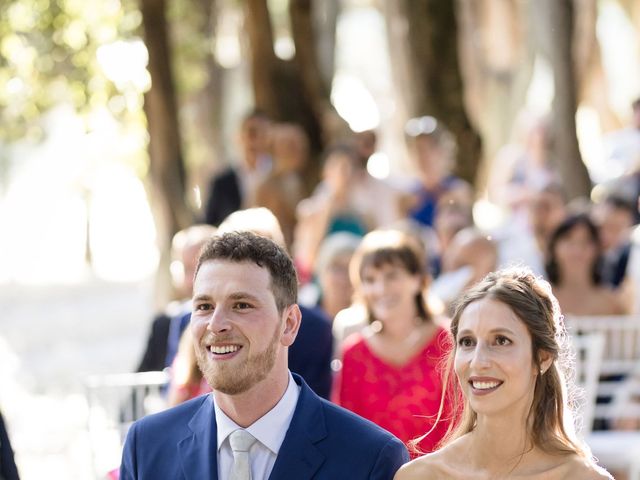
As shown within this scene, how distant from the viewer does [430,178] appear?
433 inches

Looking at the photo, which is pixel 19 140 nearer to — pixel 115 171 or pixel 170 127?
pixel 170 127

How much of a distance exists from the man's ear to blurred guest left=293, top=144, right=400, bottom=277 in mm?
5887

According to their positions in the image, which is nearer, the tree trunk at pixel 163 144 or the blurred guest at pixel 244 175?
the blurred guest at pixel 244 175

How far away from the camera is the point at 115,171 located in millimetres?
29938

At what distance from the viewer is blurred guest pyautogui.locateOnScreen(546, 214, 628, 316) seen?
8617 mm

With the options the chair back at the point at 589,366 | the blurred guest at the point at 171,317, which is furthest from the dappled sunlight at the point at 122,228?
the chair back at the point at 589,366

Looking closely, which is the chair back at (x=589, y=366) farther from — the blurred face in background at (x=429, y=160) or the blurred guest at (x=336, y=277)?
the blurred face in background at (x=429, y=160)

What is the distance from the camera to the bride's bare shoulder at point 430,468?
4.07 metres

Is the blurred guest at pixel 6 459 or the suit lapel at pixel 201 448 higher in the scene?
the suit lapel at pixel 201 448

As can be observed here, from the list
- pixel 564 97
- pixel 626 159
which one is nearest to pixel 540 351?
pixel 626 159

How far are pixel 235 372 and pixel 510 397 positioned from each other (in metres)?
0.74

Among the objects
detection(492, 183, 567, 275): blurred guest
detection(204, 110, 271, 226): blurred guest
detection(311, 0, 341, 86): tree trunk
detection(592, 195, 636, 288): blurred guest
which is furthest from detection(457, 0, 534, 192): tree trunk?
detection(592, 195, 636, 288): blurred guest

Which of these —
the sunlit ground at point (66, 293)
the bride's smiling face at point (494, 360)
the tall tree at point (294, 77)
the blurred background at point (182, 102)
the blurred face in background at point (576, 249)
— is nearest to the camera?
the bride's smiling face at point (494, 360)

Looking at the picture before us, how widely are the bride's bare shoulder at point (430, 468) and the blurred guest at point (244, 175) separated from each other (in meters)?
7.17
